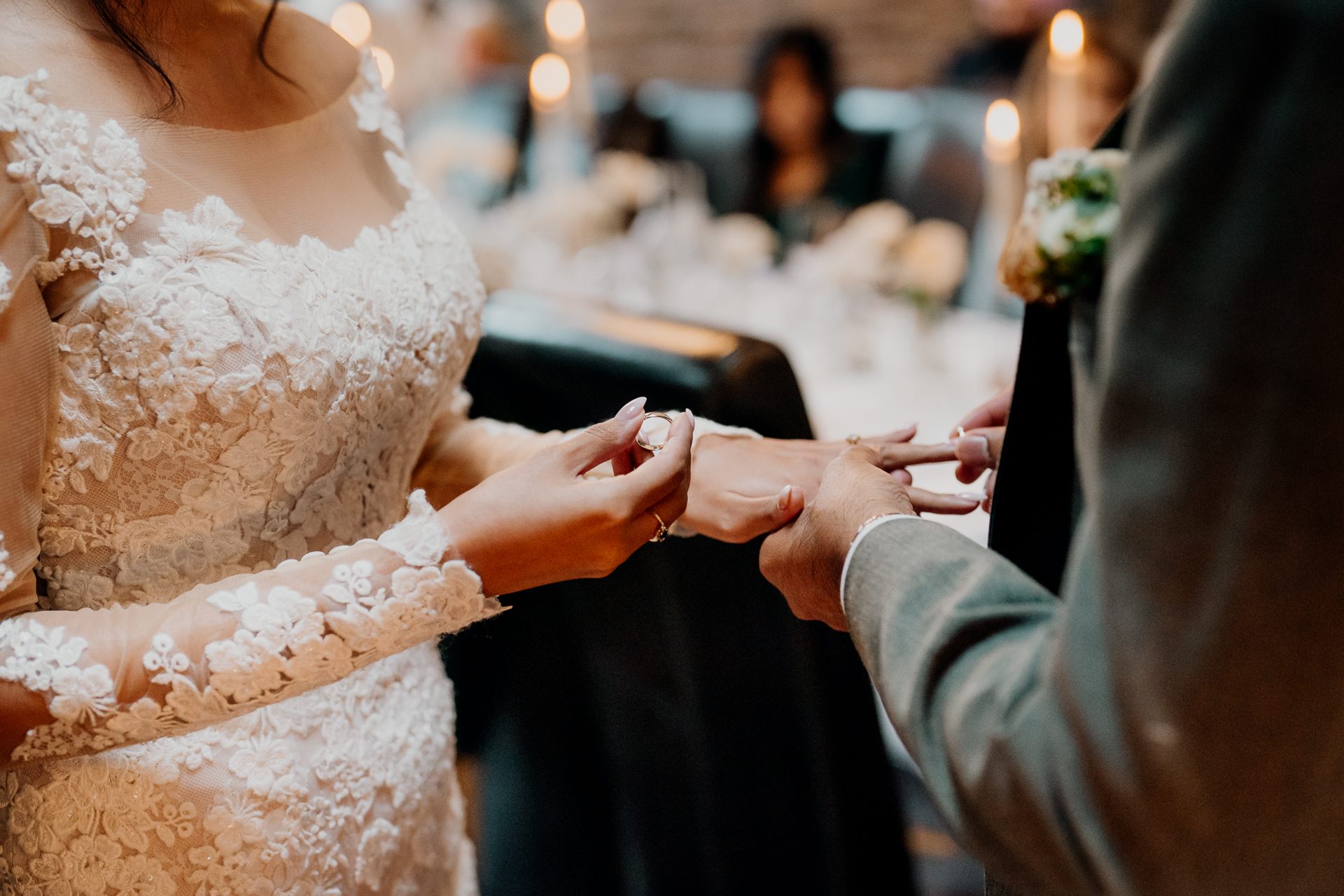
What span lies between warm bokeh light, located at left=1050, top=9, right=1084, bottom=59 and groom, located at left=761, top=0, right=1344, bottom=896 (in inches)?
66.4

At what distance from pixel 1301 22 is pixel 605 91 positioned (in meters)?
4.74

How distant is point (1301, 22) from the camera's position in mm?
452

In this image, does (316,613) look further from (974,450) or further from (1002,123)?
(1002,123)

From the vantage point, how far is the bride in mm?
807

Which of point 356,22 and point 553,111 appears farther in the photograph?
point 356,22

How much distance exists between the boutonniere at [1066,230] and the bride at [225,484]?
294 mm

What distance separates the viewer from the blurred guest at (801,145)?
3.72 meters

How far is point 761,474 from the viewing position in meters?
1.16

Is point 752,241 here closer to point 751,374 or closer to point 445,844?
point 751,374

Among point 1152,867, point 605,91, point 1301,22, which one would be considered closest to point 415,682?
point 1152,867

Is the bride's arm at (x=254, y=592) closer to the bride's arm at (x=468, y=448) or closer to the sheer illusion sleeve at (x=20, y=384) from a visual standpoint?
the sheer illusion sleeve at (x=20, y=384)

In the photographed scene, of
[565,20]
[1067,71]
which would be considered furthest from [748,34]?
[1067,71]

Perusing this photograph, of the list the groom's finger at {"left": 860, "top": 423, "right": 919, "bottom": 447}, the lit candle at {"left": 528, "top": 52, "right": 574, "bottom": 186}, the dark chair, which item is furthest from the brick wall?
the groom's finger at {"left": 860, "top": 423, "right": 919, "bottom": 447}

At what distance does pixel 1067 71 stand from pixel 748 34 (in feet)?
13.3
